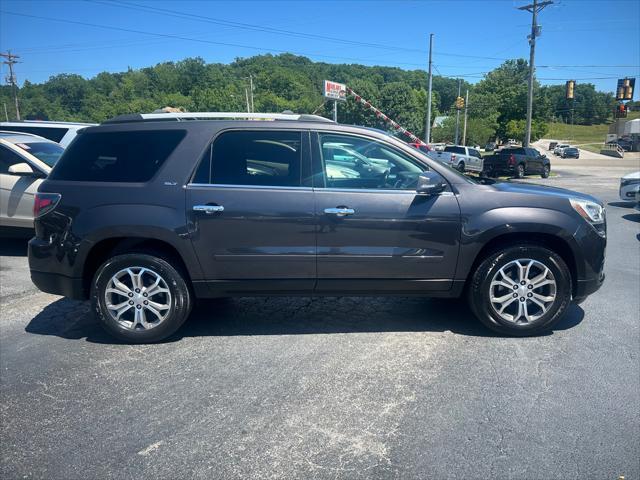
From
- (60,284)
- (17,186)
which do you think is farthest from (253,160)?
(17,186)

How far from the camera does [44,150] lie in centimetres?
790

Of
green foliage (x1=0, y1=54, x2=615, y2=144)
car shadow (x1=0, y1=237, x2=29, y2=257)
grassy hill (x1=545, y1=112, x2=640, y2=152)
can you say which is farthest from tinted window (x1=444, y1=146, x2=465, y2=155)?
grassy hill (x1=545, y1=112, x2=640, y2=152)

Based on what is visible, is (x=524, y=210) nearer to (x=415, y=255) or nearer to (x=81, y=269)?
(x=415, y=255)

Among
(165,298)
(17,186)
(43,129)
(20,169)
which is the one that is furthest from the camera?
(43,129)

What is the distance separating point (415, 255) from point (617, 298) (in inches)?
112

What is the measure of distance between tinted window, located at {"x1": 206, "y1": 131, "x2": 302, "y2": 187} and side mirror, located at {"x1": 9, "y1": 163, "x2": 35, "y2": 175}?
13.2 ft

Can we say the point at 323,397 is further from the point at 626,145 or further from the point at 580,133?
the point at 580,133

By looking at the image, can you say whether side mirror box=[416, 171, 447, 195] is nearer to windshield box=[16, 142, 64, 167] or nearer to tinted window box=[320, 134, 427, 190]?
tinted window box=[320, 134, 427, 190]

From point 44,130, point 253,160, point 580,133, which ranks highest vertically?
point 580,133

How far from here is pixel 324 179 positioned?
4102 mm

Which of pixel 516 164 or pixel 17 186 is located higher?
pixel 17 186

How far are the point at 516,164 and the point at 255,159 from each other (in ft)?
89.3

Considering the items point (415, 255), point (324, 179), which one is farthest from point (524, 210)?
point (324, 179)

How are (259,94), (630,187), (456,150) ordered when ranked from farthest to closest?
(259,94) < (456,150) < (630,187)
